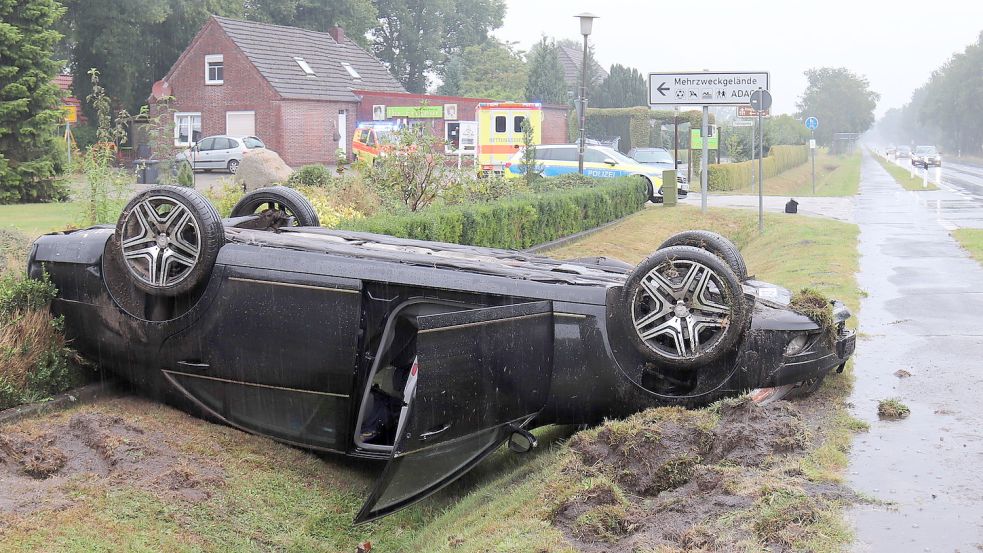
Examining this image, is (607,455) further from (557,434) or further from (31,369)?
(31,369)

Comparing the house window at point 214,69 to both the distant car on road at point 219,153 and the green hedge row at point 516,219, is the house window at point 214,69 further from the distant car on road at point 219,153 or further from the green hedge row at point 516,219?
the green hedge row at point 516,219

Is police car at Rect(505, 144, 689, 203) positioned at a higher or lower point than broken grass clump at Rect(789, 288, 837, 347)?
higher

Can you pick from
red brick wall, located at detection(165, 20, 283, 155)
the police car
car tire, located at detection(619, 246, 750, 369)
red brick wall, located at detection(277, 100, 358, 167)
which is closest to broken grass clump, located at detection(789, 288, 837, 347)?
car tire, located at detection(619, 246, 750, 369)

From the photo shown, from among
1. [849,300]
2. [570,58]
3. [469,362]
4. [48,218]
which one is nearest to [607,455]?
[469,362]

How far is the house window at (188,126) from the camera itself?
154ft

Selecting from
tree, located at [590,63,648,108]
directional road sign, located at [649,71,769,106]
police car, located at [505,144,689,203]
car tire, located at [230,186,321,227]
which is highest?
tree, located at [590,63,648,108]

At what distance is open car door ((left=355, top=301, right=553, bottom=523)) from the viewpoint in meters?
6.08

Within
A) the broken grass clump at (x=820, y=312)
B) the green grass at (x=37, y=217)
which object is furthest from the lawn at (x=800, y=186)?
the broken grass clump at (x=820, y=312)

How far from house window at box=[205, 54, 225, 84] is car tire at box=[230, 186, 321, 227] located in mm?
38407

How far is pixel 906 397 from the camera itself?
7.93 metres

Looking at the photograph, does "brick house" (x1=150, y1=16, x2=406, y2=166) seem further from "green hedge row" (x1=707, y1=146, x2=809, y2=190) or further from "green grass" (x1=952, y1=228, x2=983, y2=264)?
"green grass" (x1=952, y1=228, x2=983, y2=264)

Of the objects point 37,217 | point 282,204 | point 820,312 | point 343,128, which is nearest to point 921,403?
point 820,312

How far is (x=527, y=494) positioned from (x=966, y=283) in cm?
974

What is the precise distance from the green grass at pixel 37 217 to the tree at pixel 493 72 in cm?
5926
